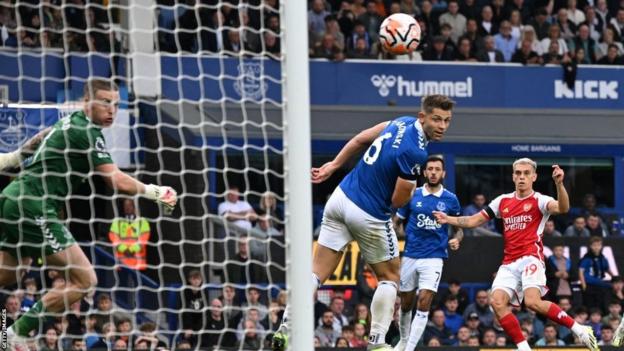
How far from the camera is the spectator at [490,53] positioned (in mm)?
23264

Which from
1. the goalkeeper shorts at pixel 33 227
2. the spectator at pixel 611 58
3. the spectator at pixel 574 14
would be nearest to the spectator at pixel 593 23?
the spectator at pixel 574 14

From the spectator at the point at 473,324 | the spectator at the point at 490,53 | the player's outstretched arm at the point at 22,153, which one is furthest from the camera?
the spectator at the point at 490,53

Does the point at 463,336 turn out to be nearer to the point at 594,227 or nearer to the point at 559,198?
the point at 594,227

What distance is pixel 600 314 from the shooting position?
62.5ft

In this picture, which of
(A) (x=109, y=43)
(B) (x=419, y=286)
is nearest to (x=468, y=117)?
(B) (x=419, y=286)

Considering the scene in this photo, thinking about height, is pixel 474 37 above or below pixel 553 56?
above

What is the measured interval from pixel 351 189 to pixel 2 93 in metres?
4.79

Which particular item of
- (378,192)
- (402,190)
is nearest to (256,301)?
(378,192)

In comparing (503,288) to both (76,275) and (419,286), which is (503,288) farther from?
(76,275)

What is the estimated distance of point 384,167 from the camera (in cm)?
1087

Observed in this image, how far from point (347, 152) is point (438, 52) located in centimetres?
1230

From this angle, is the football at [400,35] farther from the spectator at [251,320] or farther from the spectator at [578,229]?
the spectator at [578,229]

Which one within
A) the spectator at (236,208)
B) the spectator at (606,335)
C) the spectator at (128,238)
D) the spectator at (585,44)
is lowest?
the spectator at (606,335)

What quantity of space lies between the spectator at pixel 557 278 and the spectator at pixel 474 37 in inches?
202
